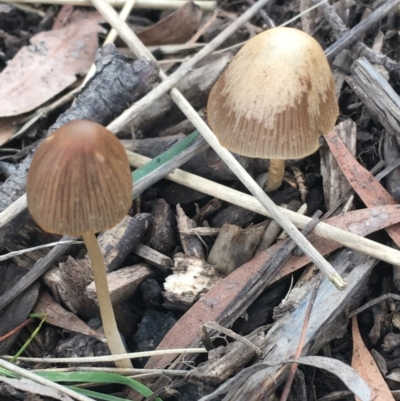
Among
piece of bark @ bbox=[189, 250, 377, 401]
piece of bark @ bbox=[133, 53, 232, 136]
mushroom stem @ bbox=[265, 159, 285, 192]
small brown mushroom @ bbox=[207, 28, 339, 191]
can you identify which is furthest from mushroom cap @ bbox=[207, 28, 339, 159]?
piece of bark @ bbox=[133, 53, 232, 136]

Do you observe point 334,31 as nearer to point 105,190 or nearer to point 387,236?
point 387,236

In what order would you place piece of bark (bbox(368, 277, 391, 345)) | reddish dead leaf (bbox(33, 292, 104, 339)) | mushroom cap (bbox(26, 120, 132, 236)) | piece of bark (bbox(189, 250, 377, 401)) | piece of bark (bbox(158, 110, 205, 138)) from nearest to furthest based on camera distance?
mushroom cap (bbox(26, 120, 132, 236)) < piece of bark (bbox(189, 250, 377, 401)) < piece of bark (bbox(368, 277, 391, 345)) < reddish dead leaf (bbox(33, 292, 104, 339)) < piece of bark (bbox(158, 110, 205, 138))

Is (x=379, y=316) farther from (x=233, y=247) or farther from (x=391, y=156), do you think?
(x=391, y=156)

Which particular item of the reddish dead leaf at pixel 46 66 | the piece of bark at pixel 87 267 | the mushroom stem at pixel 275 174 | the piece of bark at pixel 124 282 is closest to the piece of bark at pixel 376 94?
the mushroom stem at pixel 275 174

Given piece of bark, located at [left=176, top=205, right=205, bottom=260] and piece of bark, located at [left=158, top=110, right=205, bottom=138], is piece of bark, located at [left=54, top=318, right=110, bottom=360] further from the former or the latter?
piece of bark, located at [left=158, top=110, right=205, bottom=138]

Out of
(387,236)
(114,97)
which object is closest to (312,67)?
(387,236)
